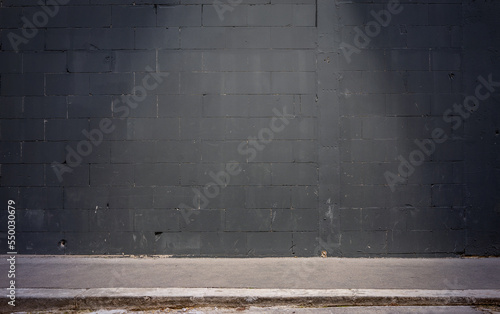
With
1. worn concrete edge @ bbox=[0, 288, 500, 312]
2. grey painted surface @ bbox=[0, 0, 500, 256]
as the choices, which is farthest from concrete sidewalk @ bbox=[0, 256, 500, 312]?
grey painted surface @ bbox=[0, 0, 500, 256]

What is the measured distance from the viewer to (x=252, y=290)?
3816 mm

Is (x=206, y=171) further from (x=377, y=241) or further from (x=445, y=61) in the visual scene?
(x=445, y=61)

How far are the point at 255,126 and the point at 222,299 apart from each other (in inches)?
100

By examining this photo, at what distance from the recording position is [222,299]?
12.1 ft

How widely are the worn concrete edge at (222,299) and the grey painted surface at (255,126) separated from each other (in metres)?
1.45

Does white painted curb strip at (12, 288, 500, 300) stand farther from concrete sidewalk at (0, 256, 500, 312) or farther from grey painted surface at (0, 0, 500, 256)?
grey painted surface at (0, 0, 500, 256)

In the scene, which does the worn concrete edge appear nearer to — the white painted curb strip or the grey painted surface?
the white painted curb strip

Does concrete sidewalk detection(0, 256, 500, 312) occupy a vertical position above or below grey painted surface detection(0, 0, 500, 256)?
below

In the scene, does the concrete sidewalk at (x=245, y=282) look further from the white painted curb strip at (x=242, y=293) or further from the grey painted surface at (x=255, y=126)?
the grey painted surface at (x=255, y=126)

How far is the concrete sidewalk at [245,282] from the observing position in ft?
12.1

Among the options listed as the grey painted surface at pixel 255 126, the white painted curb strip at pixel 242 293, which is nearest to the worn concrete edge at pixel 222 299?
the white painted curb strip at pixel 242 293

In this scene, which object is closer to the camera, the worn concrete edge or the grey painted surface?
the worn concrete edge

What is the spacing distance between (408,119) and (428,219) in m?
1.57

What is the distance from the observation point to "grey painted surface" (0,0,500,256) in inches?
203
